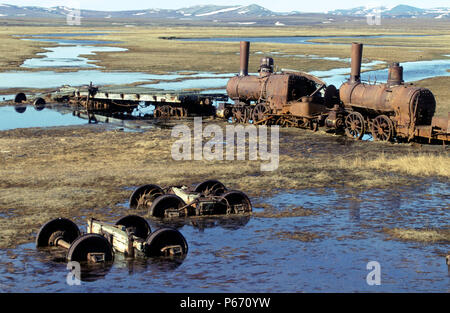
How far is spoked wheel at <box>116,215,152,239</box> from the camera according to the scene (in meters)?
16.4

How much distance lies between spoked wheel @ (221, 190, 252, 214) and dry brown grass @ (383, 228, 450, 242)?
4133mm

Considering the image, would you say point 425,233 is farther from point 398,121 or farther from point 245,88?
point 245,88

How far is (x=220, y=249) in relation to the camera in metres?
15.9

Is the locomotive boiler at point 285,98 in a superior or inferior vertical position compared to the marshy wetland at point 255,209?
superior

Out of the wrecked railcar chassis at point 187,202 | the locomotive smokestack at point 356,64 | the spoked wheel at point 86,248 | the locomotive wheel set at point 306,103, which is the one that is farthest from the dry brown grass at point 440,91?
the spoked wheel at point 86,248

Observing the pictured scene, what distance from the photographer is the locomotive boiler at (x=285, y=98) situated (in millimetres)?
35406

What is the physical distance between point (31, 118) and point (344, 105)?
19.4 metres

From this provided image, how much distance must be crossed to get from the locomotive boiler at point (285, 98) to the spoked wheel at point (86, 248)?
2207cm

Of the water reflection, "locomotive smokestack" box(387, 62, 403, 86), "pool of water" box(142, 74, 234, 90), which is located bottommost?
the water reflection

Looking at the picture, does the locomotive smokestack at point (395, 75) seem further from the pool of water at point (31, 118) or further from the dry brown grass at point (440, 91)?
the pool of water at point (31, 118)

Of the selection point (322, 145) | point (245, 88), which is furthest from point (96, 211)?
point (245, 88)

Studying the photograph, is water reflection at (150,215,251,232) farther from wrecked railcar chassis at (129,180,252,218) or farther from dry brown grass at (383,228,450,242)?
dry brown grass at (383,228,450,242)

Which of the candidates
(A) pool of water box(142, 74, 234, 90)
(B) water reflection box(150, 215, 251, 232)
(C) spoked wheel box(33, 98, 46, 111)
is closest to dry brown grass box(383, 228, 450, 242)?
(B) water reflection box(150, 215, 251, 232)

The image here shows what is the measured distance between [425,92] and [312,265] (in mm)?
17929
